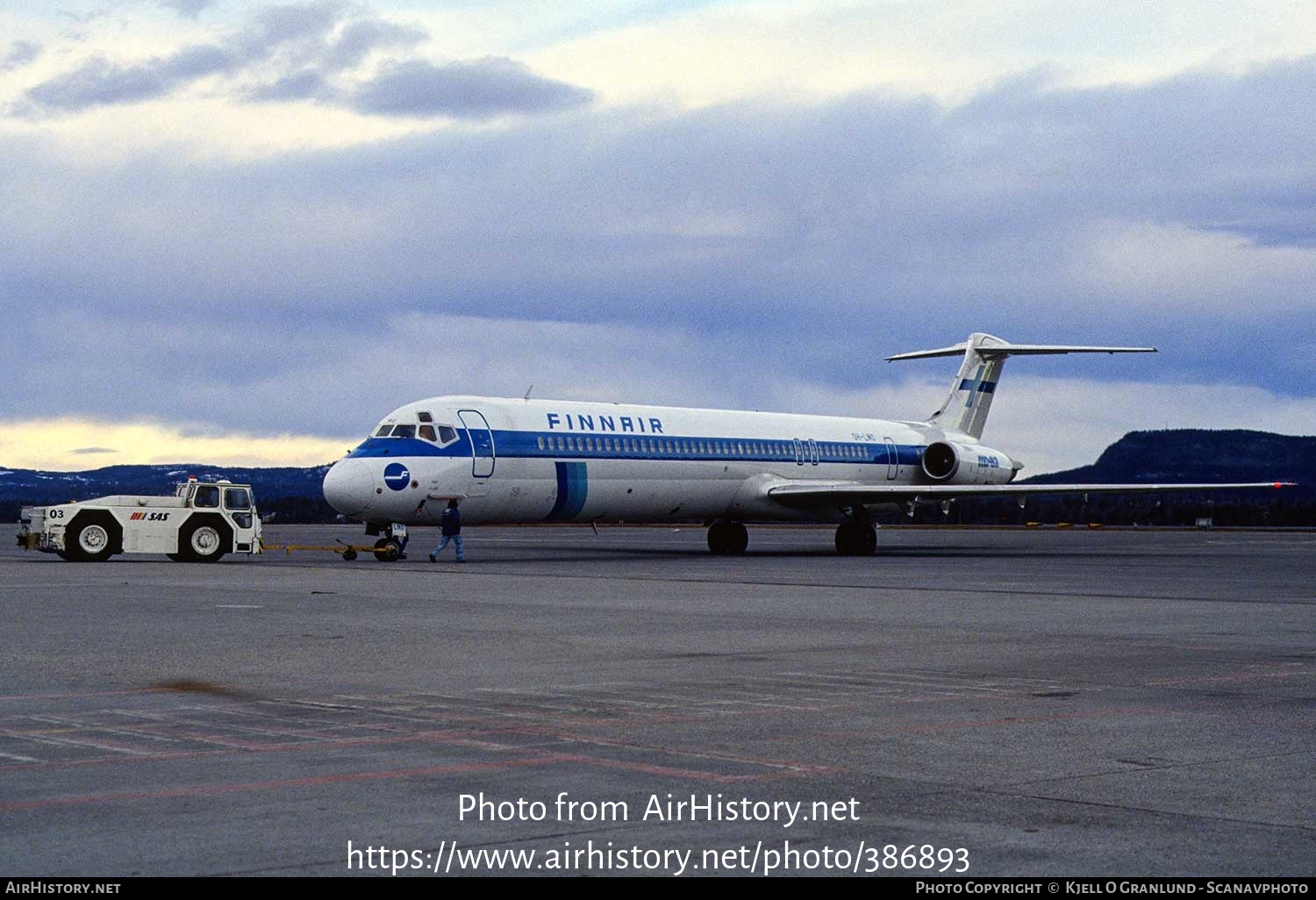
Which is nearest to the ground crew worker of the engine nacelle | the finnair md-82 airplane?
the finnair md-82 airplane

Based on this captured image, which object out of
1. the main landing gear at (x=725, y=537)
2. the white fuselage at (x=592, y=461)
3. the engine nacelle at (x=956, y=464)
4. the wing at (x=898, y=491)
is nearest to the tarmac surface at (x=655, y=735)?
the white fuselage at (x=592, y=461)

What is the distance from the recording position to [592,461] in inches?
1523

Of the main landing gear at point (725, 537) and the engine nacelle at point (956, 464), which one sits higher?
the engine nacelle at point (956, 464)

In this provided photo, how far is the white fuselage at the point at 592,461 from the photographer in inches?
1403

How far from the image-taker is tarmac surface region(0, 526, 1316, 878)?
21.0 feet

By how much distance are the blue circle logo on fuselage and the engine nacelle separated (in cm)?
2051

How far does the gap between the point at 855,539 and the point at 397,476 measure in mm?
14263

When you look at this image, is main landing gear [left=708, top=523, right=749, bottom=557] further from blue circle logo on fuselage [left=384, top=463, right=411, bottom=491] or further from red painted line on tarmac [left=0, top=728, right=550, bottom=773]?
red painted line on tarmac [left=0, top=728, right=550, bottom=773]

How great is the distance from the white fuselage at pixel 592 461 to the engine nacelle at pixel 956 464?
1.83 meters

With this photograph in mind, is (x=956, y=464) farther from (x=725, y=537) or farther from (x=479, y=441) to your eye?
(x=479, y=441)

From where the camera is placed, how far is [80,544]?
35250 mm

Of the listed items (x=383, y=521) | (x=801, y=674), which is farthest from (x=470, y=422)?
(x=801, y=674)

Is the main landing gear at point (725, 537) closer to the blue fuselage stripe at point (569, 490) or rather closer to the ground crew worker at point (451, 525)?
the blue fuselage stripe at point (569, 490)

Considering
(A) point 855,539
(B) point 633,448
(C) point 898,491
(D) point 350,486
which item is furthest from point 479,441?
(A) point 855,539
